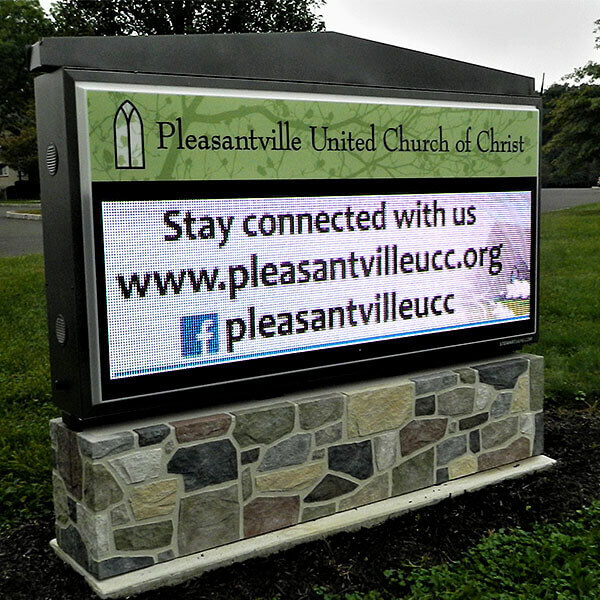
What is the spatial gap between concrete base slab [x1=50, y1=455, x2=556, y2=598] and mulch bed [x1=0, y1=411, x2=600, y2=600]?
4cm

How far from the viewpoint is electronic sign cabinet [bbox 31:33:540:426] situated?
342 centimetres

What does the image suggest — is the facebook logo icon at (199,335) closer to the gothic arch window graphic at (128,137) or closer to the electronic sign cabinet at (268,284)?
the electronic sign cabinet at (268,284)

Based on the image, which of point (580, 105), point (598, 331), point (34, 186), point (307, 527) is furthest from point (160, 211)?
point (34, 186)

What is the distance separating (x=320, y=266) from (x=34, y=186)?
48.8m

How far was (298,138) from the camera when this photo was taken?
3891mm

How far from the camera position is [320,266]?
159 inches

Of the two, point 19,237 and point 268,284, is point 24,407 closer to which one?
point 268,284

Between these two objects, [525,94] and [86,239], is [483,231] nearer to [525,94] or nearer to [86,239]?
[525,94]

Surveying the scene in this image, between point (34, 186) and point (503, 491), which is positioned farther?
point (34, 186)

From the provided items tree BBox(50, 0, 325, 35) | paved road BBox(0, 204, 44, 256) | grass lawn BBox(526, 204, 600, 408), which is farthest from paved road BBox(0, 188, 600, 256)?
grass lawn BBox(526, 204, 600, 408)

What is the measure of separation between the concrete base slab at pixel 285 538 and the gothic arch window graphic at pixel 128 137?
1749 mm

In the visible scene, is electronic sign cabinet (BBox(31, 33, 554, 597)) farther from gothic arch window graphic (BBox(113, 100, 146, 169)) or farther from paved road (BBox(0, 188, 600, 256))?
paved road (BBox(0, 188, 600, 256))

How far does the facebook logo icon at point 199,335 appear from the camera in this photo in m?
3.67

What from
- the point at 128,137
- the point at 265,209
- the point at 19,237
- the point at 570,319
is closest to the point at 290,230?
the point at 265,209
